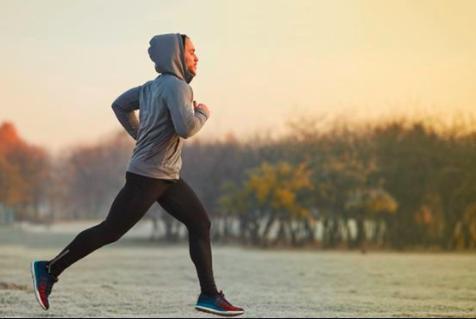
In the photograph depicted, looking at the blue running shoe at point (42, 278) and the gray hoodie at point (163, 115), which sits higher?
the gray hoodie at point (163, 115)

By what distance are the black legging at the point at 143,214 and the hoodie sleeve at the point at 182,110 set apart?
32cm

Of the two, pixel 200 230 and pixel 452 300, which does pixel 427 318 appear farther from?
pixel 200 230

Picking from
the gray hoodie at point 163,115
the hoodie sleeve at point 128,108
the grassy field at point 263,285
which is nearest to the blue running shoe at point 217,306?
the gray hoodie at point 163,115

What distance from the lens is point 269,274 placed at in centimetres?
1278

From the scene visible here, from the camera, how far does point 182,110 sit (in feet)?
13.1

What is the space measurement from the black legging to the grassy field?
11.2ft

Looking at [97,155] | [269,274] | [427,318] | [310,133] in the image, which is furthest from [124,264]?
[427,318]

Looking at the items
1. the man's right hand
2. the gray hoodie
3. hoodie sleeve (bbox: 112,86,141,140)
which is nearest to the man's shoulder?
the gray hoodie

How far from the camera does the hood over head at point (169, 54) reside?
4.12 meters

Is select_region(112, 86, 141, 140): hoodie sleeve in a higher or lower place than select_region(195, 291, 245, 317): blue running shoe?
higher

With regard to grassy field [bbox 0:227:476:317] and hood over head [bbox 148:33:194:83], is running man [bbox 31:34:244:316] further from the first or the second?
grassy field [bbox 0:227:476:317]

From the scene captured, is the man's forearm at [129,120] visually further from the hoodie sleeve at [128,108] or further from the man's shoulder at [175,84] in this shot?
the man's shoulder at [175,84]

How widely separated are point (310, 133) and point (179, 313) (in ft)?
33.2

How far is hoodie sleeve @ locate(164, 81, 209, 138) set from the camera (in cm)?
399
